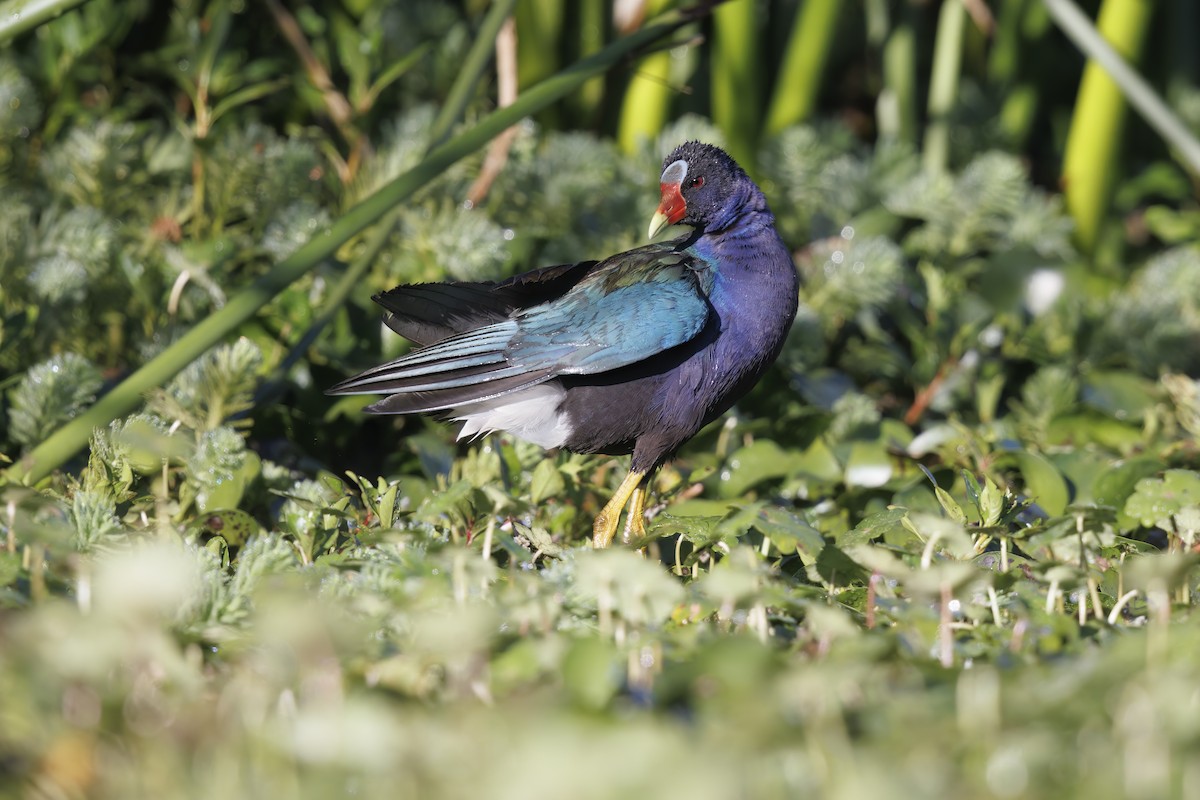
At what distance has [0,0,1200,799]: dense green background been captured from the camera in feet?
3.38

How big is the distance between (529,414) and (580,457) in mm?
115

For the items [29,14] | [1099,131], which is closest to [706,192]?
[29,14]

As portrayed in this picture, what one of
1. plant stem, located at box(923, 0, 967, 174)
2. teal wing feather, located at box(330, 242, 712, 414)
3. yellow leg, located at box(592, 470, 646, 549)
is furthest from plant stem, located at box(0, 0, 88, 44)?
plant stem, located at box(923, 0, 967, 174)

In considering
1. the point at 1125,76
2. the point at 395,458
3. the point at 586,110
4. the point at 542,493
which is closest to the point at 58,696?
the point at 542,493

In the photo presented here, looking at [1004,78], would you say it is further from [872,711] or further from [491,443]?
[872,711]

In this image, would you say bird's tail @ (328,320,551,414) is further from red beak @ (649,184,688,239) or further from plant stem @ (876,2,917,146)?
plant stem @ (876,2,917,146)

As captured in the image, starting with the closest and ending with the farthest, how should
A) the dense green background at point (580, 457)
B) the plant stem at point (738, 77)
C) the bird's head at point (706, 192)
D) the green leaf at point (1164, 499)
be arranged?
the dense green background at point (580, 457), the green leaf at point (1164, 499), the bird's head at point (706, 192), the plant stem at point (738, 77)

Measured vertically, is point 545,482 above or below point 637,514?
above

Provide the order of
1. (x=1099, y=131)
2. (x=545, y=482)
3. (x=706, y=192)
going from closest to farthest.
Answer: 1. (x=545, y=482)
2. (x=706, y=192)
3. (x=1099, y=131)

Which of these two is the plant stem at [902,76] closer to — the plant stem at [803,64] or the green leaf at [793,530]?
the plant stem at [803,64]

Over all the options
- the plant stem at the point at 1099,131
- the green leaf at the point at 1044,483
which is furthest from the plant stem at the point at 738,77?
the green leaf at the point at 1044,483

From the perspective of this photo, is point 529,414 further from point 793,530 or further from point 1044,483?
point 1044,483

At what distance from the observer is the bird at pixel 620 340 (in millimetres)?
2137

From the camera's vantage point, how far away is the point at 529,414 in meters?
2.26
